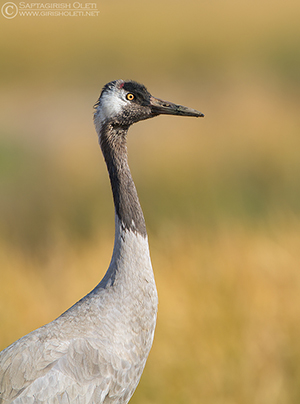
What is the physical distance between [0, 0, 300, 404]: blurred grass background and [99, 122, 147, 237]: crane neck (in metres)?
1.40

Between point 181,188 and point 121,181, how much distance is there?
4.05 meters

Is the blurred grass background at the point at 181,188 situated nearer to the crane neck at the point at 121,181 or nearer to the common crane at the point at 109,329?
the common crane at the point at 109,329

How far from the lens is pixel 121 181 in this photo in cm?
297

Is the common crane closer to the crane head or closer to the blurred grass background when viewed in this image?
the crane head

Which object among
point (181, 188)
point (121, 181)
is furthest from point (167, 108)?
point (181, 188)

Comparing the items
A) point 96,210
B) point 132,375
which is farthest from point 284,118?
point 132,375

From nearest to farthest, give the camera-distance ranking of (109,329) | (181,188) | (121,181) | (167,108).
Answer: (109,329), (121,181), (167,108), (181,188)

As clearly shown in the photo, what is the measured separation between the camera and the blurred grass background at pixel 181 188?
3992 millimetres

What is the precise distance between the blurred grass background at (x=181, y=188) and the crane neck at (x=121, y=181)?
1.40m

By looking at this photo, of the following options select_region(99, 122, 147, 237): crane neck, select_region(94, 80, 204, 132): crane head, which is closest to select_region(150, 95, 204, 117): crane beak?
select_region(94, 80, 204, 132): crane head

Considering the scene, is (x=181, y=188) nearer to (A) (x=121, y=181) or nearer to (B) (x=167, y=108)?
(B) (x=167, y=108)

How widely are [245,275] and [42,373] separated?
227cm

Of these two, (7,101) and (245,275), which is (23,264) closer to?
(245,275)

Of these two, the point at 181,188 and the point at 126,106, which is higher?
the point at 181,188
